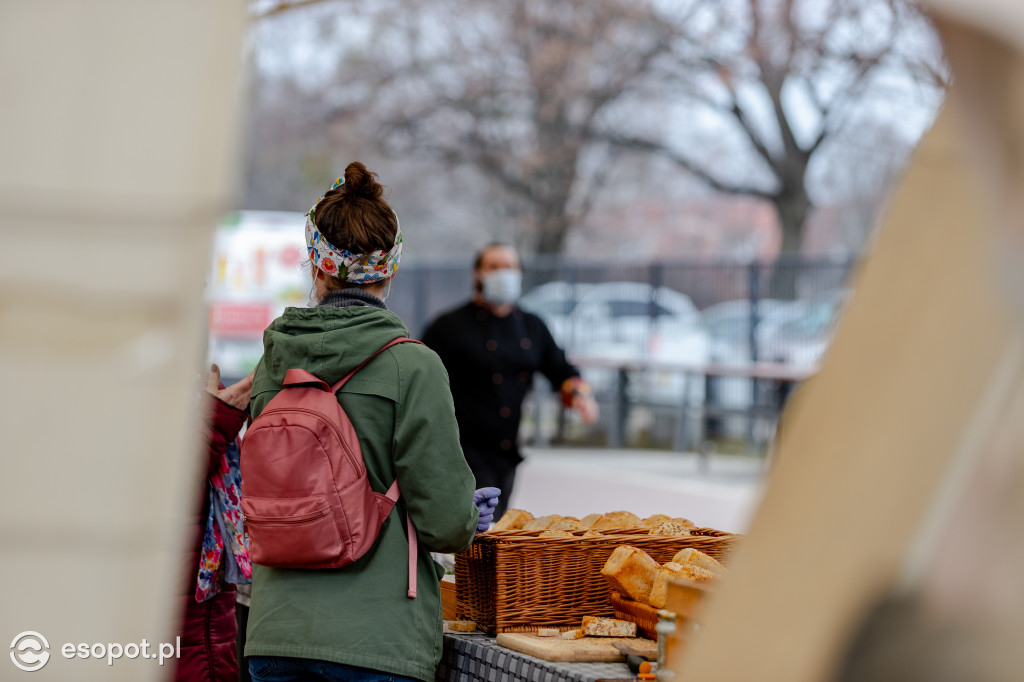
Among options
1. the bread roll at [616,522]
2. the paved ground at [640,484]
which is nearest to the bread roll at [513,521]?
the bread roll at [616,522]

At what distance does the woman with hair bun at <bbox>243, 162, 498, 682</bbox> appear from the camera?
2.62 metres

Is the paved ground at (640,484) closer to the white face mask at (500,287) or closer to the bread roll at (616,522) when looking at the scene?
the white face mask at (500,287)

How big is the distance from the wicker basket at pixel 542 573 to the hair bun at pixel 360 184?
884 millimetres

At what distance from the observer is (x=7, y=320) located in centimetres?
120

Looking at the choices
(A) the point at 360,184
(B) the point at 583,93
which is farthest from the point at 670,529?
(B) the point at 583,93

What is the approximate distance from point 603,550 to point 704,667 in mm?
1920

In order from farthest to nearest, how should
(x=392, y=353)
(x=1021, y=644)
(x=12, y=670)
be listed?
1. (x=392, y=353)
2. (x=12, y=670)
3. (x=1021, y=644)

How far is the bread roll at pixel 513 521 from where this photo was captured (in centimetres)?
337

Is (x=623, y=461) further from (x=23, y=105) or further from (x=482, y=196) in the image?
(x=23, y=105)

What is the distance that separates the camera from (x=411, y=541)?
107 inches

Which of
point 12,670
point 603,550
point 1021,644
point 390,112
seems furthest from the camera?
point 390,112

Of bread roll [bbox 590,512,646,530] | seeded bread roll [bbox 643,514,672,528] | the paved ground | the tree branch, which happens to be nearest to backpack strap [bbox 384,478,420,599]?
bread roll [bbox 590,512,646,530]

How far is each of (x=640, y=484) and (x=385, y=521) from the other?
32.2 ft

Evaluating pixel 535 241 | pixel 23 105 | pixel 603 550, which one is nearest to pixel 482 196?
pixel 535 241
